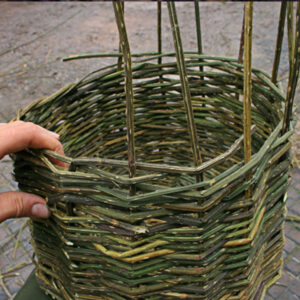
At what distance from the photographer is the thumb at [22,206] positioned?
658 millimetres

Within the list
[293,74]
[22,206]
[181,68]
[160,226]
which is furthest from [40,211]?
[293,74]

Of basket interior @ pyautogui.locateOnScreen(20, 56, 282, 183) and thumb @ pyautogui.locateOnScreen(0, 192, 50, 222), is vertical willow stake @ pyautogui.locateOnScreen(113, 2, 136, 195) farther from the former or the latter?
basket interior @ pyautogui.locateOnScreen(20, 56, 282, 183)

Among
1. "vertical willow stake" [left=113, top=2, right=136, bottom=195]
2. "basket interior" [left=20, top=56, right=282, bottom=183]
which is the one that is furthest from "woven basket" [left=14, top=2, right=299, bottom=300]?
"basket interior" [left=20, top=56, right=282, bottom=183]

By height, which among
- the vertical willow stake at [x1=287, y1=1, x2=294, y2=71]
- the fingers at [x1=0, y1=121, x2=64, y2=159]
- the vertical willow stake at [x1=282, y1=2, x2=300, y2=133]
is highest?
the vertical willow stake at [x1=287, y1=1, x2=294, y2=71]

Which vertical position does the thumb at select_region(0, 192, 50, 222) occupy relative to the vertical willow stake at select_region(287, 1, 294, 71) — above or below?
below

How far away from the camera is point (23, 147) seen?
648 mm

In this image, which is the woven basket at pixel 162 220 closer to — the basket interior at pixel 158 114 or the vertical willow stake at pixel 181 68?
the vertical willow stake at pixel 181 68

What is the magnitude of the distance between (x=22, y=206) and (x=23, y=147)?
0.10 m

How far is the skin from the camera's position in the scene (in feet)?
2.08

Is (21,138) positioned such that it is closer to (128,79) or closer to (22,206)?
(22,206)

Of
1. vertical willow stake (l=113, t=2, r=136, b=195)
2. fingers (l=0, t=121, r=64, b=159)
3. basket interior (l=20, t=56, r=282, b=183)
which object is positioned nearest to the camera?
vertical willow stake (l=113, t=2, r=136, b=195)

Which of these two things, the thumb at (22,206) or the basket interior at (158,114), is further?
the basket interior at (158,114)

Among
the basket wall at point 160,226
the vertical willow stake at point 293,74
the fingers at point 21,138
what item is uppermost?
the vertical willow stake at point 293,74

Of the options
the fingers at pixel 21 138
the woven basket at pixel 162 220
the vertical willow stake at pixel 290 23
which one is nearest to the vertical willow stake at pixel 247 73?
the woven basket at pixel 162 220
